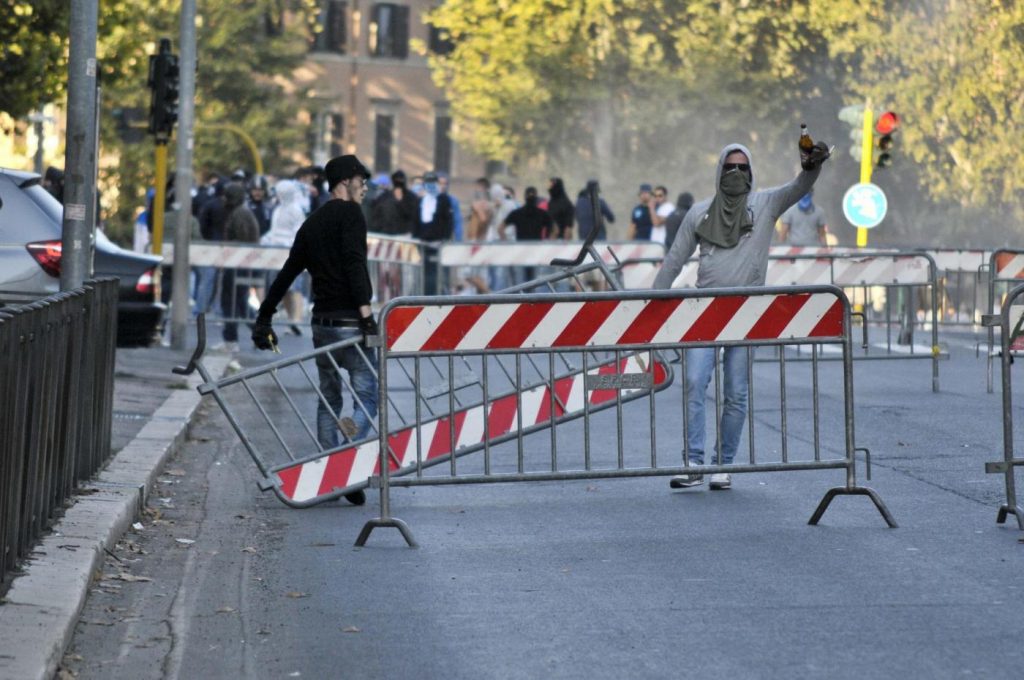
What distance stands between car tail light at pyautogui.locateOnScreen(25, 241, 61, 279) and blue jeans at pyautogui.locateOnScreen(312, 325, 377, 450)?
564 centimetres

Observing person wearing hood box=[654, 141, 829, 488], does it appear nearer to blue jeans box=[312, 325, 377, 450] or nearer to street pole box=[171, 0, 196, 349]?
blue jeans box=[312, 325, 377, 450]

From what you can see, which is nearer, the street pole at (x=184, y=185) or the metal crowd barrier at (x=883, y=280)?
the metal crowd barrier at (x=883, y=280)

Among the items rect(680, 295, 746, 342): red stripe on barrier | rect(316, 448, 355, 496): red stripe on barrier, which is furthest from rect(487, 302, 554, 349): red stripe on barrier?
rect(316, 448, 355, 496): red stripe on barrier

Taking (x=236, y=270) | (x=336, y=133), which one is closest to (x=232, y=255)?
(x=236, y=270)

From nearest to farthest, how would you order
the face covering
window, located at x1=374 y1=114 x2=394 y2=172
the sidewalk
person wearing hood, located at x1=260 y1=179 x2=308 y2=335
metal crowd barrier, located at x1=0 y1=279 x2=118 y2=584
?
the sidewalk, metal crowd barrier, located at x1=0 y1=279 x2=118 y2=584, the face covering, person wearing hood, located at x1=260 y1=179 x2=308 y2=335, window, located at x1=374 y1=114 x2=394 y2=172

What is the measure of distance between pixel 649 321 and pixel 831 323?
84 cm

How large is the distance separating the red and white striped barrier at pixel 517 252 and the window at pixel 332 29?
50.5m

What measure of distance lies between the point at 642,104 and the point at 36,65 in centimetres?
3387

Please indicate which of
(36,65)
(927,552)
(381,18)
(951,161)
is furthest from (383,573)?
(381,18)

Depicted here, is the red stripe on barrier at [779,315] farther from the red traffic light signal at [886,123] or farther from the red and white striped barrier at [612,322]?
the red traffic light signal at [886,123]

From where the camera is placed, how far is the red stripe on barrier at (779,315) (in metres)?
10.2

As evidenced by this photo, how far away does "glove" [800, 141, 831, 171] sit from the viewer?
416 inches

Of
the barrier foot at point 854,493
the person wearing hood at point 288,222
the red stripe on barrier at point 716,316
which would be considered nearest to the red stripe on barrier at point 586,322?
the red stripe on barrier at point 716,316

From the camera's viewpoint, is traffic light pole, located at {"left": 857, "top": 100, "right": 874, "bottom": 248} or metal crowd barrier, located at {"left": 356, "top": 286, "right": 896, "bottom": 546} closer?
metal crowd barrier, located at {"left": 356, "top": 286, "right": 896, "bottom": 546}
